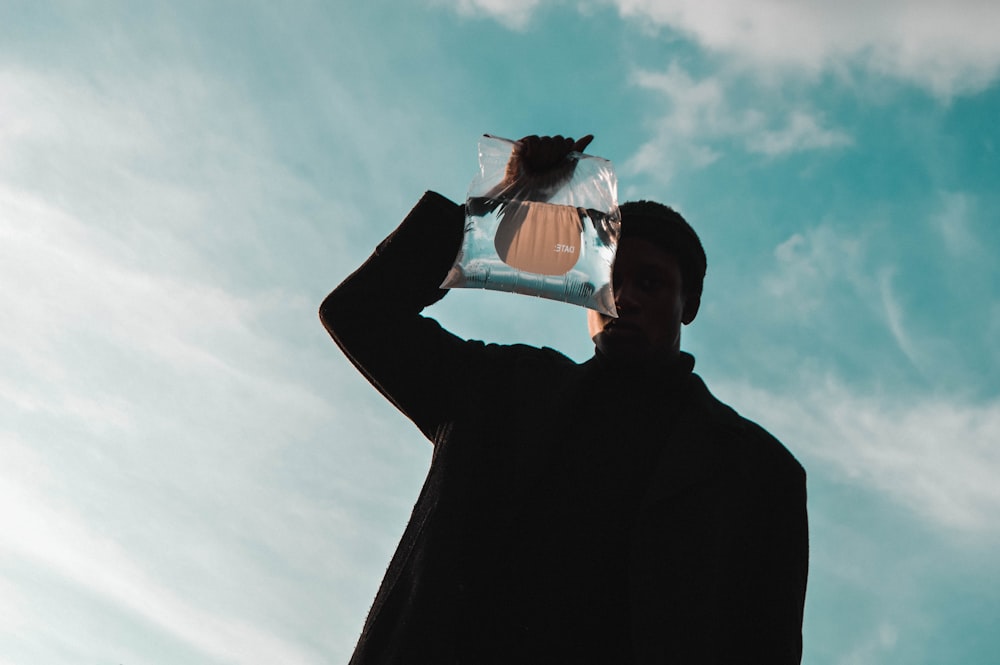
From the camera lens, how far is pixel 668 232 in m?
4.32

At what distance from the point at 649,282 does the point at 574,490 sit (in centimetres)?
96

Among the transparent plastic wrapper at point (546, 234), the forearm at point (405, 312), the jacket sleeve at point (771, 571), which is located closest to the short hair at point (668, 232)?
the transparent plastic wrapper at point (546, 234)

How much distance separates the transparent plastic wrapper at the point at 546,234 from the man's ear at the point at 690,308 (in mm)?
827

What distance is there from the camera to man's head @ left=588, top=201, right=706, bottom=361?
4043 millimetres

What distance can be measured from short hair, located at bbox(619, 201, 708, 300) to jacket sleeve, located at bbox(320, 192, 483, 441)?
73 centimetres

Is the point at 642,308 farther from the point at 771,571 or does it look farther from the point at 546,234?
the point at 771,571

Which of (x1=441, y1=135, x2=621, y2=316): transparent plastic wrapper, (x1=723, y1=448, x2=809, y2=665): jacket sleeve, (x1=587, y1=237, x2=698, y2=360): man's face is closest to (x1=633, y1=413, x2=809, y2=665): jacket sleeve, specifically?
(x1=723, y1=448, x2=809, y2=665): jacket sleeve

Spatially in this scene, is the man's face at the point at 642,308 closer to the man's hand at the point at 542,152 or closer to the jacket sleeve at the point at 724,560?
the jacket sleeve at the point at 724,560

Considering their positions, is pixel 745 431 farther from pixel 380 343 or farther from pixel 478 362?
pixel 380 343

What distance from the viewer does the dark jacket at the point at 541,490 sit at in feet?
11.0

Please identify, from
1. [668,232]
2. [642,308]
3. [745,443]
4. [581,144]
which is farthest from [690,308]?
[581,144]

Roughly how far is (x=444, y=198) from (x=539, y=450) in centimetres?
104

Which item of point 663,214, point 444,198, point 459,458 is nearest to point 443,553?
point 459,458

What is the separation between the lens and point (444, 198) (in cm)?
407
